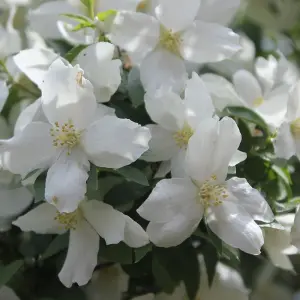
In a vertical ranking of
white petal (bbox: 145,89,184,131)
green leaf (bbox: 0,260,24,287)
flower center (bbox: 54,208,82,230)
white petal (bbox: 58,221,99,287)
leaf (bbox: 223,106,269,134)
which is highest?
white petal (bbox: 145,89,184,131)

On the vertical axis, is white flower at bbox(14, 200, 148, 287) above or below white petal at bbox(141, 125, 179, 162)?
below

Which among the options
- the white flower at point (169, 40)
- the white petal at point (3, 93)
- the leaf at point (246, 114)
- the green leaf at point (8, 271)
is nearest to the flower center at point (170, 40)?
the white flower at point (169, 40)

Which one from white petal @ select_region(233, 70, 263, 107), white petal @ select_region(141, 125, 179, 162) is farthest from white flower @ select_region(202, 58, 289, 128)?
white petal @ select_region(141, 125, 179, 162)

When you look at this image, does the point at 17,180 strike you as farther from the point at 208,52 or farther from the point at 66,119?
the point at 208,52

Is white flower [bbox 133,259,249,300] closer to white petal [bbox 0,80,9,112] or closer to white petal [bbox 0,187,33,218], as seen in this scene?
white petal [bbox 0,187,33,218]

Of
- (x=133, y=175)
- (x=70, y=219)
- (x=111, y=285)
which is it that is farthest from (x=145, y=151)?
(x=111, y=285)

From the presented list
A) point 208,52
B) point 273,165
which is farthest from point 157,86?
point 273,165
